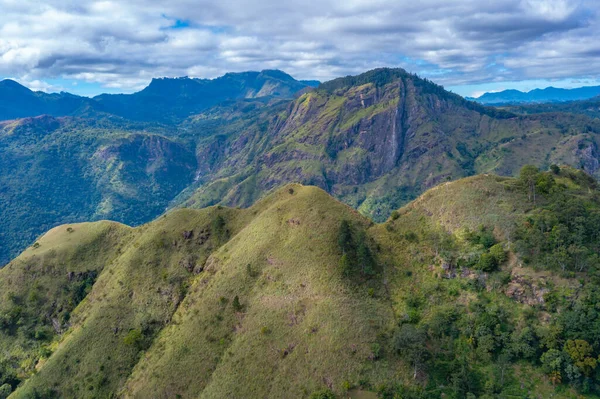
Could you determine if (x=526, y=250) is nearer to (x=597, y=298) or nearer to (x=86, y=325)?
(x=597, y=298)

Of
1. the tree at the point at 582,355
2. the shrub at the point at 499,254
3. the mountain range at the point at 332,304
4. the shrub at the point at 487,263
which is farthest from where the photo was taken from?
the shrub at the point at 487,263

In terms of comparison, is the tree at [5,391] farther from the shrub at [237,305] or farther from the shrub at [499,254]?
the shrub at [499,254]

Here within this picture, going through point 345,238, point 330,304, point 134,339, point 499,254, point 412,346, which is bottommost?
point 134,339

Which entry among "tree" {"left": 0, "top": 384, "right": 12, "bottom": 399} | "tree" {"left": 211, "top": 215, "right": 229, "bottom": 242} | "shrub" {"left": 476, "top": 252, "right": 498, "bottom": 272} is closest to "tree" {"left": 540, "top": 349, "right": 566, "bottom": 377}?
"shrub" {"left": 476, "top": 252, "right": 498, "bottom": 272}

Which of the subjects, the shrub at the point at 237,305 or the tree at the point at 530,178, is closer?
the shrub at the point at 237,305

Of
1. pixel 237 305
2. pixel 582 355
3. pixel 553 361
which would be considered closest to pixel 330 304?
pixel 237 305

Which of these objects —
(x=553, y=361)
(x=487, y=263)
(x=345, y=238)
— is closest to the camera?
(x=553, y=361)

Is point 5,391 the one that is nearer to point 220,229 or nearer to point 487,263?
point 220,229

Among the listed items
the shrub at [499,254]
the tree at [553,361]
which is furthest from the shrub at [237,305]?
the tree at [553,361]

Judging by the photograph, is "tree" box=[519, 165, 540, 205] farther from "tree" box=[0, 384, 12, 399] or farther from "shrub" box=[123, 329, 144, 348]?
"tree" box=[0, 384, 12, 399]
